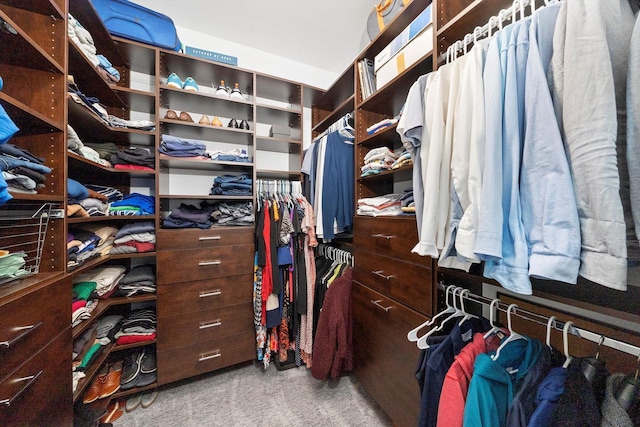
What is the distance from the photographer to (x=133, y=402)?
57.9 inches

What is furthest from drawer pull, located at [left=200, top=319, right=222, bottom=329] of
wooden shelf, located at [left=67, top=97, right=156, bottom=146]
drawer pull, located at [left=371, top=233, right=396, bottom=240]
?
wooden shelf, located at [left=67, top=97, right=156, bottom=146]

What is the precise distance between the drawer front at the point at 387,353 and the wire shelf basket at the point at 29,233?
1576 mm

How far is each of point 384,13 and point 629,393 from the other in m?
1.87

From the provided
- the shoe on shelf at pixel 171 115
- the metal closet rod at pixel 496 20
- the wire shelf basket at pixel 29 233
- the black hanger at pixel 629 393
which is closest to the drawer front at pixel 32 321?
the wire shelf basket at pixel 29 233

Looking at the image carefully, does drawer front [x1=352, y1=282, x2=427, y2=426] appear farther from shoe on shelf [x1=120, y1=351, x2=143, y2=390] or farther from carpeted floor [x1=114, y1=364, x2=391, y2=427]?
shoe on shelf [x1=120, y1=351, x2=143, y2=390]

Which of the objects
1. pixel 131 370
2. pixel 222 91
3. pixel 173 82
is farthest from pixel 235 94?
pixel 131 370

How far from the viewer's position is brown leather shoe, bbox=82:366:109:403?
4.25ft

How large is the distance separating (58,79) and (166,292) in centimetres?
125

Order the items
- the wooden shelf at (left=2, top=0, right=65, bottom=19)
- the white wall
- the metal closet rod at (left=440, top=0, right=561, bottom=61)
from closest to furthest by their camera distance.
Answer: the metal closet rod at (left=440, top=0, right=561, bottom=61), the wooden shelf at (left=2, top=0, right=65, bottom=19), the white wall

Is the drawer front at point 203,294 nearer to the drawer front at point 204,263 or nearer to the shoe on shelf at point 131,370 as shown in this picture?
the drawer front at point 204,263

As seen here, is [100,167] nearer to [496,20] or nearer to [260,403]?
[260,403]

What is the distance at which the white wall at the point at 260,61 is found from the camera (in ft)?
6.44

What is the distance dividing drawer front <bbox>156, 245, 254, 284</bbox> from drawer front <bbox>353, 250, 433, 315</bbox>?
Result: 881mm

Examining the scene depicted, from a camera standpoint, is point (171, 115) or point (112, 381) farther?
point (171, 115)
